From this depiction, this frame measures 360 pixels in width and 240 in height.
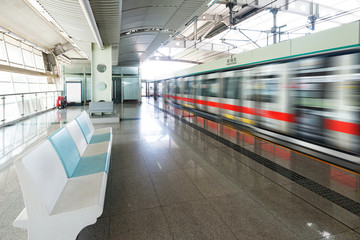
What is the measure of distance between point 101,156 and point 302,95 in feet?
15.2

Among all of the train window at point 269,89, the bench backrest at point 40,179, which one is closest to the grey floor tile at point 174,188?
the bench backrest at point 40,179

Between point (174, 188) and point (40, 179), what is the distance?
1912mm

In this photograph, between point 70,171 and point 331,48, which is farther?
point 331,48

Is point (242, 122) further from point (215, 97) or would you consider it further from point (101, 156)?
point (101, 156)

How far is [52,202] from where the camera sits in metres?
2.08

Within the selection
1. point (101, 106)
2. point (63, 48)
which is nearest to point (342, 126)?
point (101, 106)

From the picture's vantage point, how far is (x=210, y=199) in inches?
120

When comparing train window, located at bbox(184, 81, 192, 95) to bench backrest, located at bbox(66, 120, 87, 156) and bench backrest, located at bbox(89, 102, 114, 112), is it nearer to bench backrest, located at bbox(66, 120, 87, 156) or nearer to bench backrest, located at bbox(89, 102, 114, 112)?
bench backrest, located at bbox(89, 102, 114, 112)

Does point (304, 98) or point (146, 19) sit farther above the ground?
point (146, 19)

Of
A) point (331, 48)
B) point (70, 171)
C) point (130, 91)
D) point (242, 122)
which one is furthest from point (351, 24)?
point (130, 91)

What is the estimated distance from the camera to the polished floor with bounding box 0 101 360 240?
7.74 ft

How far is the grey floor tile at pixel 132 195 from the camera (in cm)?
285

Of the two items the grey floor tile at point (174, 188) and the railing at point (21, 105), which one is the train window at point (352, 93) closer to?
the grey floor tile at point (174, 188)

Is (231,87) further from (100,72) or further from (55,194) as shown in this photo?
(55,194)
